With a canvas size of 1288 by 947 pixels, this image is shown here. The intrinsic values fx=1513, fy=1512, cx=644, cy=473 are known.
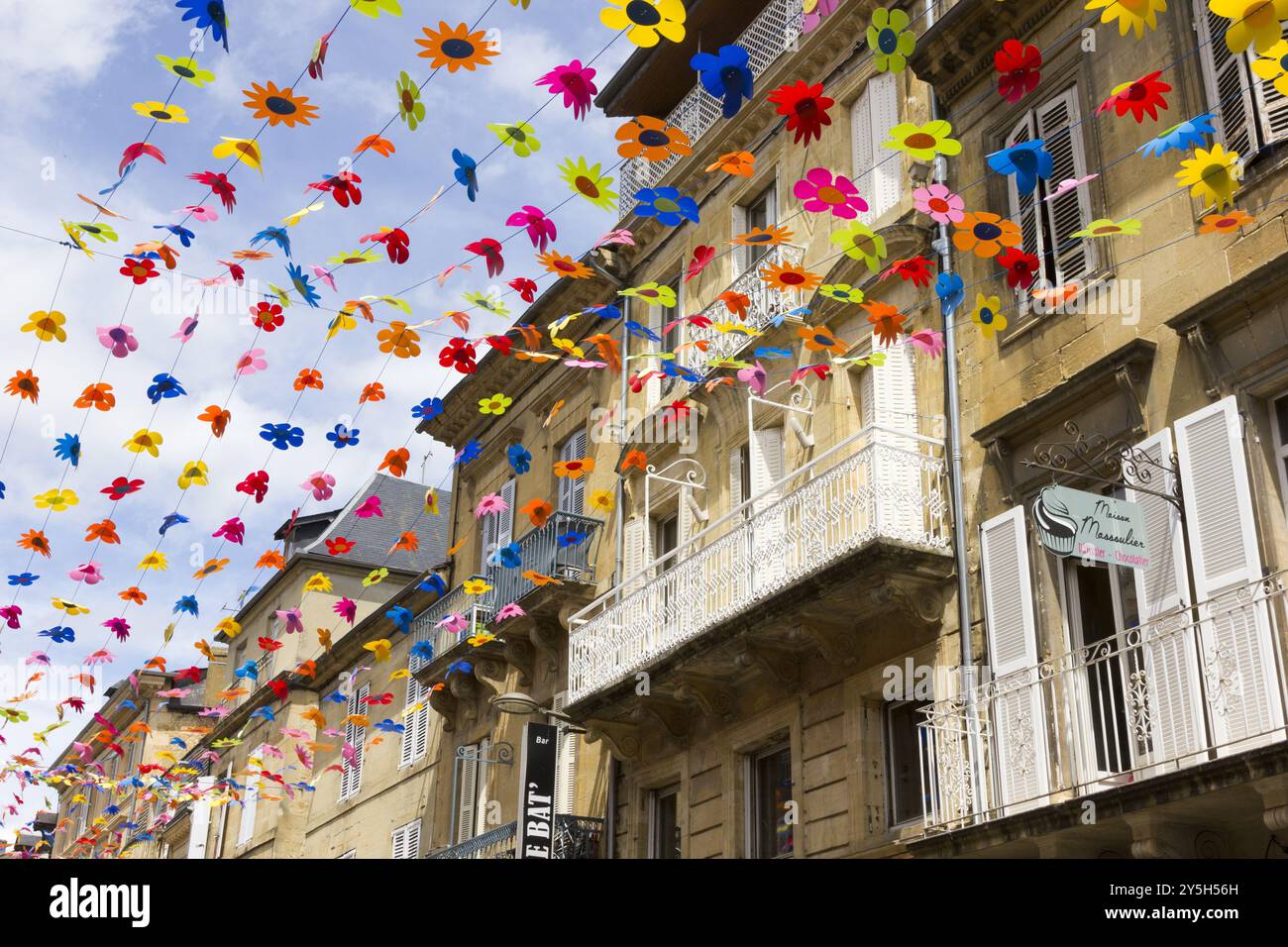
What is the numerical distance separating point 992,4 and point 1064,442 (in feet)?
14.1

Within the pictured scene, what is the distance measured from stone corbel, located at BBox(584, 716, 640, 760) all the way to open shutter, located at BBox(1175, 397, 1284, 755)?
7728mm

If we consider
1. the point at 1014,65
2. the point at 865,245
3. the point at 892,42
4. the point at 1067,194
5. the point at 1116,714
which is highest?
the point at 1067,194

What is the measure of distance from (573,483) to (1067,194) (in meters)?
9.42

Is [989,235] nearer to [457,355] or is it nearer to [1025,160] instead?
[1025,160]

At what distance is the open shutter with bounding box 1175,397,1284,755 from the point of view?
8.80m

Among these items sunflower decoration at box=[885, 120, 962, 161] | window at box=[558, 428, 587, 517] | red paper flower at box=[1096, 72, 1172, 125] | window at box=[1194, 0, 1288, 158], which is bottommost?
red paper flower at box=[1096, 72, 1172, 125]

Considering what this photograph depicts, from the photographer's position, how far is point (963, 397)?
1300 cm

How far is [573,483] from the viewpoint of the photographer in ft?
67.5

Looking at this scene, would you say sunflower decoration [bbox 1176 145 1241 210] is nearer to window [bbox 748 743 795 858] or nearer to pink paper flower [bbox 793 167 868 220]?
pink paper flower [bbox 793 167 868 220]

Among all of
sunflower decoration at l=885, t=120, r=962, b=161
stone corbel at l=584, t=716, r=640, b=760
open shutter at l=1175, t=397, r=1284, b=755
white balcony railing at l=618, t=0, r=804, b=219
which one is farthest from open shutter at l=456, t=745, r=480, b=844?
sunflower decoration at l=885, t=120, r=962, b=161

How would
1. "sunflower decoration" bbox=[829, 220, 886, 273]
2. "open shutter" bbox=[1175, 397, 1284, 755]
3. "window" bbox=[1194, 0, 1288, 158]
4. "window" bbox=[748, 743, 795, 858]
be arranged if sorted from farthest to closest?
"window" bbox=[748, 743, 795, 858], "window" bbox=[1194, 0, 1288, 158], "sunflower decoration" bbox=[829, 220, 886, 273], "open shutter" bbox=[1175, 397, 1284, 755]

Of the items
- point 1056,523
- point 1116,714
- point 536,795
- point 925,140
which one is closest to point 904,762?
point 1116,714
